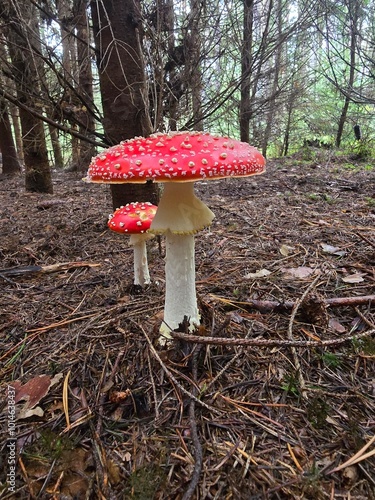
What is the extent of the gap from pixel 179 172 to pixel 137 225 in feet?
3.83

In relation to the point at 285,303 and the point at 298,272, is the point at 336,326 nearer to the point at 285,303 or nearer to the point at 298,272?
the point at 285,303

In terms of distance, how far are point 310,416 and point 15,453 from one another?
4.70ft

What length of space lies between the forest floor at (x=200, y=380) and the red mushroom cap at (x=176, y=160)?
0.95m

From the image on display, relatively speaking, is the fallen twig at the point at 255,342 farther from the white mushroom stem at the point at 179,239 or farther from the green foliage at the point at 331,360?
the white mushroom stem at the point at 179,239

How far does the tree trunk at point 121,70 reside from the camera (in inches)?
148

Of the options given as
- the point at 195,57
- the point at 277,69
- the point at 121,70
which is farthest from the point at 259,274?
the point at 277,69

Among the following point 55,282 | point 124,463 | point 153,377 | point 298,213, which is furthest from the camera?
point 298,213

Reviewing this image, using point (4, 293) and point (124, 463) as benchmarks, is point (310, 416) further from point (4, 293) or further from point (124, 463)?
point (4, 293)

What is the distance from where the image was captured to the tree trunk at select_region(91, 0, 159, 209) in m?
3.75

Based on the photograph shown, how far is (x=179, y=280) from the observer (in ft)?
7.05

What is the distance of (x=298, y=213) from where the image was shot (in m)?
4.91

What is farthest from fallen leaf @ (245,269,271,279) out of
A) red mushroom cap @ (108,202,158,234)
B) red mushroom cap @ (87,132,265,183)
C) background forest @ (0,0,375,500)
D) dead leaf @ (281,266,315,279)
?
red mushroom cap @ (87,132,265,183)

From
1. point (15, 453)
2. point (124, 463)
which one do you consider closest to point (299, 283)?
point (124, 463)

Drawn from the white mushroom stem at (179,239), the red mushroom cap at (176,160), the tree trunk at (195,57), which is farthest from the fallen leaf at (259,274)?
the tree trunk at (195,57)
